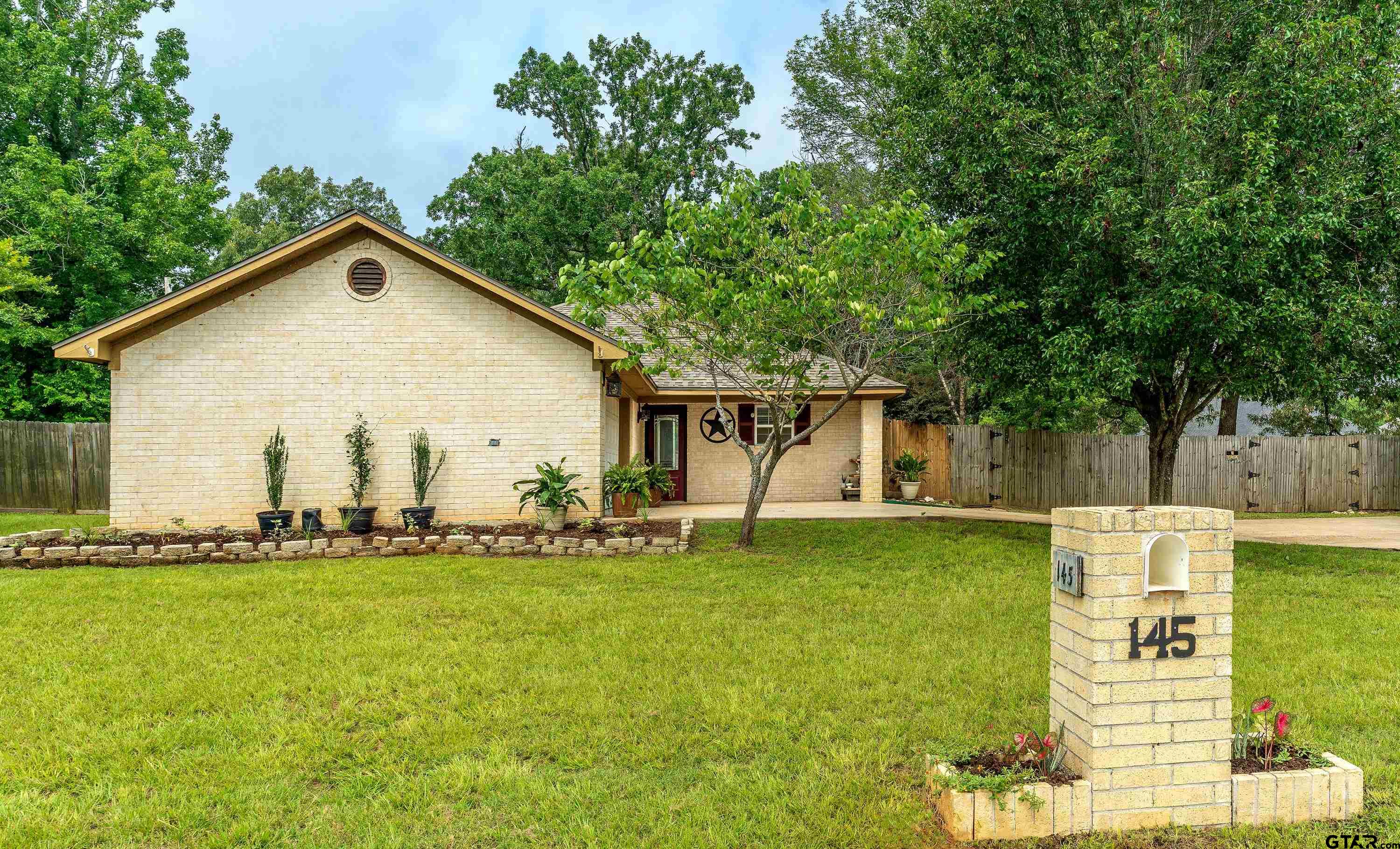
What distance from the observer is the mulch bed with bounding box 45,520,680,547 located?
34.4 feet

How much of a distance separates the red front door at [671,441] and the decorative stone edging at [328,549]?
6.65m

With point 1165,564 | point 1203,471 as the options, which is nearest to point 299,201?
point 1203,471

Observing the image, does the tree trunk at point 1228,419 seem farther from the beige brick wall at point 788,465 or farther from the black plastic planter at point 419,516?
the black plastic planter at point 419,516

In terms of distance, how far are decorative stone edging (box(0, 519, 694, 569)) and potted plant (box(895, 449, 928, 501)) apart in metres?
8.80

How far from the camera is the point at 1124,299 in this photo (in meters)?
10.7

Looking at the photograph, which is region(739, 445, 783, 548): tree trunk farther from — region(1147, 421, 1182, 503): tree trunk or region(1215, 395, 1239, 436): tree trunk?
region(1215, 395, 1239, 436): tree trunk

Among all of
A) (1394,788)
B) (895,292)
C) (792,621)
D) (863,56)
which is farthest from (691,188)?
(1394,788)

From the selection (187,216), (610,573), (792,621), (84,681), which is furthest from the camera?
(187,216)

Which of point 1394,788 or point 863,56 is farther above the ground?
point 863,56

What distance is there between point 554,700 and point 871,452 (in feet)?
43.2

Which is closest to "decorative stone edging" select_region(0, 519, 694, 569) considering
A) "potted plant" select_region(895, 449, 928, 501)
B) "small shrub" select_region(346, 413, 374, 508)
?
"small shrub" select_region(346, 413, 374, 508)

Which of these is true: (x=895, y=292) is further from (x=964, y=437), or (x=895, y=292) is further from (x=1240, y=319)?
(x=964, y=437)

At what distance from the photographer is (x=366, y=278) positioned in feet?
40.3

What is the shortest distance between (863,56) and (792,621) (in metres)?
21.5
